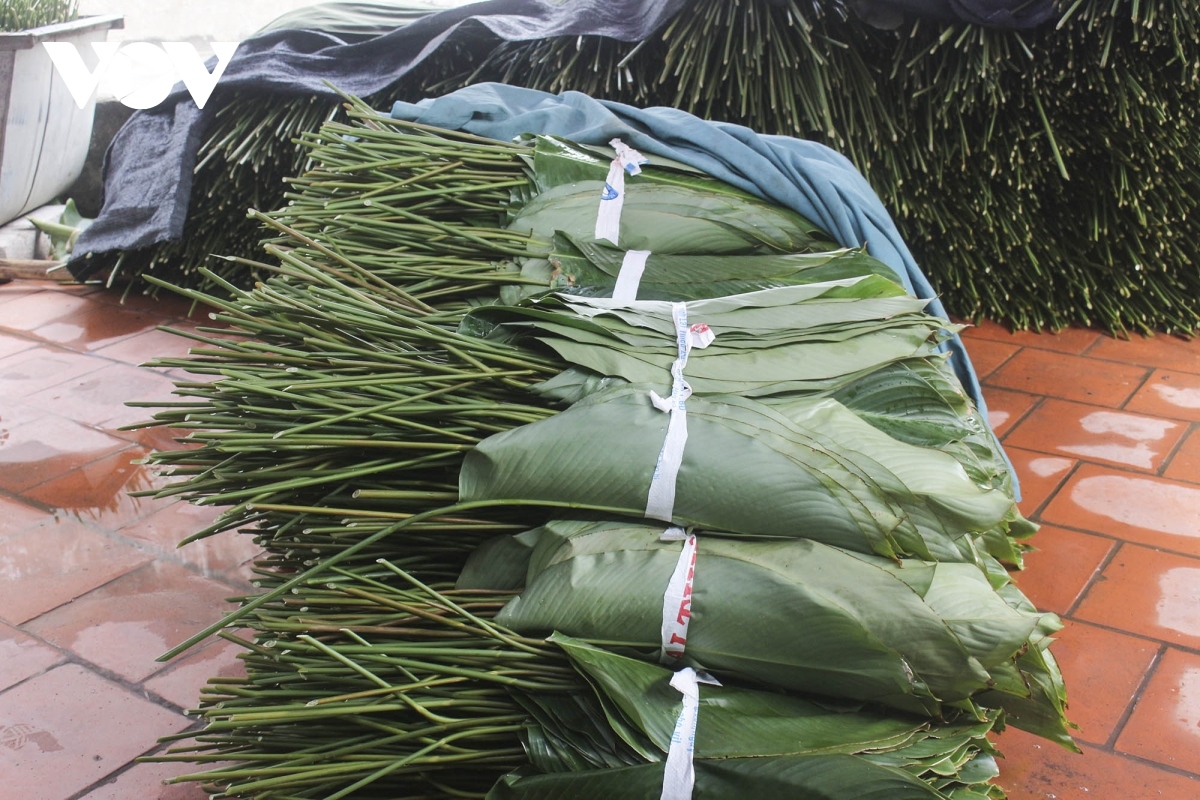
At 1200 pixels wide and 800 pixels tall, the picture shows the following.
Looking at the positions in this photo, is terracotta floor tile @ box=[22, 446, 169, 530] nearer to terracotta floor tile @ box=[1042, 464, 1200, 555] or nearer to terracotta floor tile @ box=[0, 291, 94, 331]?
terracotta floor tile @ box=[0, 291, 94, 331]

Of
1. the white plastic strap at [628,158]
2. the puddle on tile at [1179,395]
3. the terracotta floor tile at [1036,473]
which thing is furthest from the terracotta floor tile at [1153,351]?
the white plastic strap at [628,158]

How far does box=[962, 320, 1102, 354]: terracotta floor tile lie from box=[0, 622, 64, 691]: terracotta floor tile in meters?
2.63

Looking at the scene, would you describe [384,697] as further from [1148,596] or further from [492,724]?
[1148,596]

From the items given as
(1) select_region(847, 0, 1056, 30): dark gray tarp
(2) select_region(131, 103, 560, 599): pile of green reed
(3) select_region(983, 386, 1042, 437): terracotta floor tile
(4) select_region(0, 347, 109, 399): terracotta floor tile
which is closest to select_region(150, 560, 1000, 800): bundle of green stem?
(2) select_region(131, 103, 560, 599): pile of green reed

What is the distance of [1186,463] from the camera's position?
8.07 feet

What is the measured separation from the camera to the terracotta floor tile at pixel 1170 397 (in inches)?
107

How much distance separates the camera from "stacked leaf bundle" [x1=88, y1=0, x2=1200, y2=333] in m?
2.81

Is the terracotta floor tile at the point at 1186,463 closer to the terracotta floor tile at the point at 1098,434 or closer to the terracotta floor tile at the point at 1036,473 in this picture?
the terracotta floor tile at the point at 1098,434

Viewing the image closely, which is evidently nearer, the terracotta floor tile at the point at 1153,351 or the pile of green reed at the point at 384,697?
the pile of green reed at the point at 384,697

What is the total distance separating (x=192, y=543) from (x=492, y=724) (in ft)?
4.66

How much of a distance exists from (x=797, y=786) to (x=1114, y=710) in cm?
95

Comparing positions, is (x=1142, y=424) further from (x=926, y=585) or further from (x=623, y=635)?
(x=623, y=635)

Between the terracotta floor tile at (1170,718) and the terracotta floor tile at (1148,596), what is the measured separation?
0.24 feet

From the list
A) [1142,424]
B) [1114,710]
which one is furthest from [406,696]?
[1142,424]
